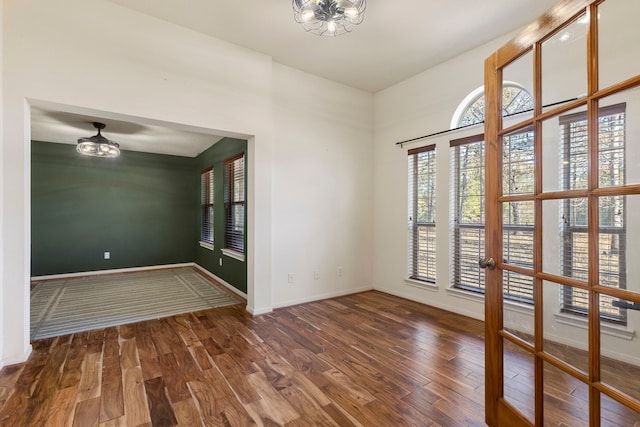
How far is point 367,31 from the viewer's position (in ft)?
9.85

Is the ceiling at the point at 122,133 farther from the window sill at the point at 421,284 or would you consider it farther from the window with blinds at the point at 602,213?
the window with blinds at the point at 602,213

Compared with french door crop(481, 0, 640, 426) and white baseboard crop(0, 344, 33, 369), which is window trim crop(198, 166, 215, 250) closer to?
white baseboard crop(0, 344, 33, 369)

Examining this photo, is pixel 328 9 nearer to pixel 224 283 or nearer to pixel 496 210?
pixel 496 210

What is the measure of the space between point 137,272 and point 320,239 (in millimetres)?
4331

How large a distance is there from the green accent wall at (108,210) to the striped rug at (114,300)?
61cm

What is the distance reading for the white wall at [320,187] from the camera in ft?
12.5

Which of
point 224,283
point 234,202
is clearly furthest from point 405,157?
point 224,283

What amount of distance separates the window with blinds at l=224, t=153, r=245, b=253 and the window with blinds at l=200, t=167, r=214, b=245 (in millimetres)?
1045

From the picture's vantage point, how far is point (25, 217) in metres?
2.39

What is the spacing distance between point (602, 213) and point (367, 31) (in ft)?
8.93

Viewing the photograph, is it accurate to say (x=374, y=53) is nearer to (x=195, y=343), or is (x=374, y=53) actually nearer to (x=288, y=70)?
(x=288, y=70)

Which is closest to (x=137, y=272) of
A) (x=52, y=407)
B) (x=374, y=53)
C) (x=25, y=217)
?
(x=25, y=217)

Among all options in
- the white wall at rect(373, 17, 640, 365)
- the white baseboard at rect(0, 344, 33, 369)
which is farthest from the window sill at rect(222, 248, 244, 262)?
the white baseboard at rect(0, 344, 33, 369)

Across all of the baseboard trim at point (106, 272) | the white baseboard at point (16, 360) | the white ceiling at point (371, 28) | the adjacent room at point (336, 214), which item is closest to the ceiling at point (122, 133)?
the adjacent room at point (336, 214)
